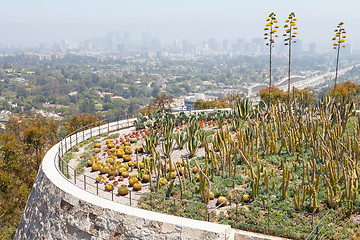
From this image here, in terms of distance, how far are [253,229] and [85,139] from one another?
9.37 meters

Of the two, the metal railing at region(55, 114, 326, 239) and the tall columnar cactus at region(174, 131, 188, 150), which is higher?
the tall columnar cactus at region(174, 131, 188, 150)

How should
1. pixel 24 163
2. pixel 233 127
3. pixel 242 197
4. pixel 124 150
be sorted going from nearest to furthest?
pixel 242 197, pixel 124 150, pixel 233 127, pixel 24 163

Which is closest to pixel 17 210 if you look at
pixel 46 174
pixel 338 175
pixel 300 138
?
pixel 46 174

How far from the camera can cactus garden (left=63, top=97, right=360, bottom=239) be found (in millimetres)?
8109

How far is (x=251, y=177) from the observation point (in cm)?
980

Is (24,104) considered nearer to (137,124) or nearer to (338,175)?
(137,124)

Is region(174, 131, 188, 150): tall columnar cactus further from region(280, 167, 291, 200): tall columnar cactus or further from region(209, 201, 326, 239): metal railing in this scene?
region(280, 167, 291, 200): tall columnar cactus

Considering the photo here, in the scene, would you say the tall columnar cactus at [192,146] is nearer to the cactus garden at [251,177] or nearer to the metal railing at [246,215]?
the cactus garden at [251,177]

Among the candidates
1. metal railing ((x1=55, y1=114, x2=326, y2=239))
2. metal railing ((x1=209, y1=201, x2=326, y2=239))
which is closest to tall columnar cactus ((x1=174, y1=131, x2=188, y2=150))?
metal railing ((x1=55, y1=114, x2=326, y2=239))

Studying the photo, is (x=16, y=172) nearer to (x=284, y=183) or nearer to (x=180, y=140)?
(x=180, y=140)

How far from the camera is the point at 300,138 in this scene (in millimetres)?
11391

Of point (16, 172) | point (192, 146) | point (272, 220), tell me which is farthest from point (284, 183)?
point (16, 172)

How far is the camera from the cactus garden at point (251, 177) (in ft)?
26.6

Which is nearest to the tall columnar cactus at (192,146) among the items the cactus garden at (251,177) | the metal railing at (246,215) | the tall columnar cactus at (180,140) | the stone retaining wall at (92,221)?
the cactus garden at (251,177)
